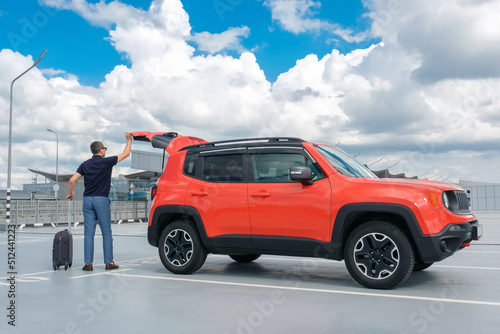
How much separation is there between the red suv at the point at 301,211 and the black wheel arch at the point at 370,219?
11 millimetres

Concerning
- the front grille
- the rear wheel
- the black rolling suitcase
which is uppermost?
the front grille

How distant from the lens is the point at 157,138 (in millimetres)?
15164

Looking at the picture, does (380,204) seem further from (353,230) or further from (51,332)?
(51,332)

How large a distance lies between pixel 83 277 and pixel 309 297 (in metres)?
3.40

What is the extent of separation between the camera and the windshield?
6.40m

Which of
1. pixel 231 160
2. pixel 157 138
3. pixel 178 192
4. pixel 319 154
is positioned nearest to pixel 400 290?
pixel 319 154

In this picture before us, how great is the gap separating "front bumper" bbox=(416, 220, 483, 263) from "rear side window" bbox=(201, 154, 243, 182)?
2.45 m

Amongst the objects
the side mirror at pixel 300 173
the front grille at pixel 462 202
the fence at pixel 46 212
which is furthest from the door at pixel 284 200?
the fence at pixel 46 212

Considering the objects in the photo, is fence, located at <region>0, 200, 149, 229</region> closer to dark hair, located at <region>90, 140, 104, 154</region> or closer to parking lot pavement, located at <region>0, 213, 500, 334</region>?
parking lot pavement, located at <region>0, 213, 500, 334</region>

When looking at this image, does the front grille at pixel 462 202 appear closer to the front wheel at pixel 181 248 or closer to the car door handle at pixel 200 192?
the car door handle at pixel 200 192

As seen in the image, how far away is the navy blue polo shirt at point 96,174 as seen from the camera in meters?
7.66

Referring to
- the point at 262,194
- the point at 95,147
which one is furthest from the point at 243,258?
the point at 95,147

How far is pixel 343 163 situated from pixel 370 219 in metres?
0.86

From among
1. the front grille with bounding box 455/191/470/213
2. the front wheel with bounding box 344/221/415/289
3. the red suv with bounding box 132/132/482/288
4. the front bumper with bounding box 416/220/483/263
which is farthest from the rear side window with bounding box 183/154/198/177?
the front grille with bounding box 455/191/470/213
